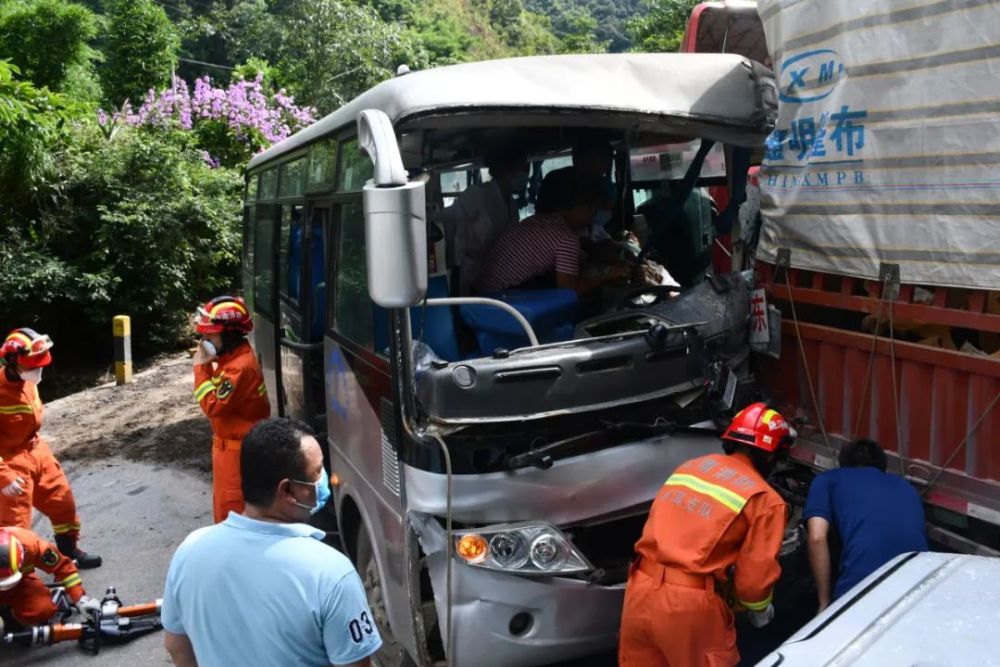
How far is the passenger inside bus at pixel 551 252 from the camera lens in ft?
13.4

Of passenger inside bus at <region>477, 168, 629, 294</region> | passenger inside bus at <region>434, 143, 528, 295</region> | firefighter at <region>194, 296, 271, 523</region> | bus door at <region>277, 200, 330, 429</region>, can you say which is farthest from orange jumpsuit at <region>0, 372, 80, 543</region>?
passenger inside bus at <region>477, 168, 629, 294</region>

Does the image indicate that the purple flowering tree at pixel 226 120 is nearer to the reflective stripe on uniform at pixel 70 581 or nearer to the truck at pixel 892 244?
the reflective stripe on uniform at pixel 70 581

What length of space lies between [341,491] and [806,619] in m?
2.27

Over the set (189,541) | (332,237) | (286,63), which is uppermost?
(286,63)

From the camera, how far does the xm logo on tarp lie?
10.9 ft

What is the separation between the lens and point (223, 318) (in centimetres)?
497

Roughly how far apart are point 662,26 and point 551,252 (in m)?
22.6

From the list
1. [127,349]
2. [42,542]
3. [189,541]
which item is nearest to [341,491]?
[42,542]

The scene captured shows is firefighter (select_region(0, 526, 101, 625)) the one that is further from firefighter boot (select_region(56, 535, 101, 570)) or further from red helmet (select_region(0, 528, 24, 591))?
firefighter boot (select_region(56, 535, 101, 570))

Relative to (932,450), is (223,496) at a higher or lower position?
lower

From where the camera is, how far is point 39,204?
42.3 feet

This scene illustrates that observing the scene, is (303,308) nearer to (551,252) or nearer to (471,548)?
(551,252)

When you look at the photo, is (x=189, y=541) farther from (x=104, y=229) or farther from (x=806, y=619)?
(x=104, y=229)

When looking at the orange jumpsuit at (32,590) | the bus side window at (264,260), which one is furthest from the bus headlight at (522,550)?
the bus side window at (264,260)
